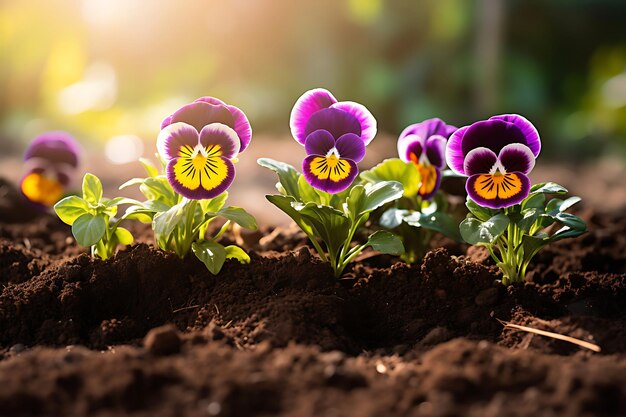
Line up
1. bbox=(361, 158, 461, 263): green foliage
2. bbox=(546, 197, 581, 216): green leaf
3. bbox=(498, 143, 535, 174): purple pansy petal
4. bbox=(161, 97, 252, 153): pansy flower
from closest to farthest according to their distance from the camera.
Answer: bbox=(498, 143, 535, 174): purple pansy petal, bbox=(161, 97, 252, 153): pansy flower, bbox=(546, 197, 581, 216): green leaf, bbox=(361, 158, 461, 263): green foliage

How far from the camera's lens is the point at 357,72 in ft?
Result: 24.6

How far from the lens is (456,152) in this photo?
260cm

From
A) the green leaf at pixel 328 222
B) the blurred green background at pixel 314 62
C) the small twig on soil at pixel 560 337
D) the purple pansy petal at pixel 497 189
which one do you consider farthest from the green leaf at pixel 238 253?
the blurred green background at pixel 314 62

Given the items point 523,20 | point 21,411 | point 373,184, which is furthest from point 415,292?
point 523,20

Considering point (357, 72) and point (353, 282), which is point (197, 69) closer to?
point (357, 72)

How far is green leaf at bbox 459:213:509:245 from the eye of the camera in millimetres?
2535

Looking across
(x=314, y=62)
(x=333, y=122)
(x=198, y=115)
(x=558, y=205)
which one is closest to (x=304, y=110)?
(x=333, y=122)

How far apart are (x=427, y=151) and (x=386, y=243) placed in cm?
44

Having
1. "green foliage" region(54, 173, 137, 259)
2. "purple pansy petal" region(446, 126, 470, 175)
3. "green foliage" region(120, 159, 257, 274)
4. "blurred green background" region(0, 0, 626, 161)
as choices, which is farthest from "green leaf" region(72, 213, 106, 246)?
"blurred green background" region(0, 0, 626, 161)

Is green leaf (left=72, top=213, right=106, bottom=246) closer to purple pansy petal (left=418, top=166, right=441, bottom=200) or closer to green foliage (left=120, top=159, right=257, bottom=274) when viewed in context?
green foliage (left=120, top=159, right=257, bottom=274)

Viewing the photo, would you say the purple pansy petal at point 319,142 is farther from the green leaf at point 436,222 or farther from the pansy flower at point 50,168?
the pansy flower at point 50,168

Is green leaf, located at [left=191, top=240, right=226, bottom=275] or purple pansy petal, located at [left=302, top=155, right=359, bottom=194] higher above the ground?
purple pansy petal, located at [left=302, top=155, right=359, bottom=194]

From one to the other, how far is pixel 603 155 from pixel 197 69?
12.5ft

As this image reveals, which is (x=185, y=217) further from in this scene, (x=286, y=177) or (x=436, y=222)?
(x=436, y=222)
